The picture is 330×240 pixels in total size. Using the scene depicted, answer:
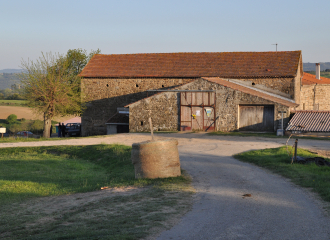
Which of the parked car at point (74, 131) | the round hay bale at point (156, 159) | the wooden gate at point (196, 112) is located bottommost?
the parked car at point (74, 131)

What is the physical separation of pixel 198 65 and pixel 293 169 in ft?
77.6

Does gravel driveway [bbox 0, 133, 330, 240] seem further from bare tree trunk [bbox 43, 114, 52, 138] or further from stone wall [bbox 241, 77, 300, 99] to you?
bare tree trunk [bbox 43, 114, 52, 138]

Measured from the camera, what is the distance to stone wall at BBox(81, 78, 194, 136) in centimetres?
3434

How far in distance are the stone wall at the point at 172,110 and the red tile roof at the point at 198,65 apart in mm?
4759

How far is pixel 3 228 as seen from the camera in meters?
7.32

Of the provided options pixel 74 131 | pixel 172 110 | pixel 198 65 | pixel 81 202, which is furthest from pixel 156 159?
pixel 74 131

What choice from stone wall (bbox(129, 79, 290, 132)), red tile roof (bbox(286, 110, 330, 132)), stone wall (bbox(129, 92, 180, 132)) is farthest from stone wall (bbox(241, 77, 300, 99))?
stone wall (bbox(129, 92, 180, 132))

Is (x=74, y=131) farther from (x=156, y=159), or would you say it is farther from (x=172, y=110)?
(x=156, y=159)

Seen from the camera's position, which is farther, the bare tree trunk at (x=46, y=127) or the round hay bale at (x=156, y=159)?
the bare tree trunk at (x=46, y=127)

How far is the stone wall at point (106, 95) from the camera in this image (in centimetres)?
3434

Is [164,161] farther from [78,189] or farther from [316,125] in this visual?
[316,125]

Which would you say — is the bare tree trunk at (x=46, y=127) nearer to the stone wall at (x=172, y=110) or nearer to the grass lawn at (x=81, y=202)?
the stone wall at (x=172, y=110)

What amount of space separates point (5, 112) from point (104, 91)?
4655 centimetres


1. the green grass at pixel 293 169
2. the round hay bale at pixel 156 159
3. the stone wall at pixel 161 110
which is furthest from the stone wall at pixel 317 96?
the round hay bale at pixel 156 159
